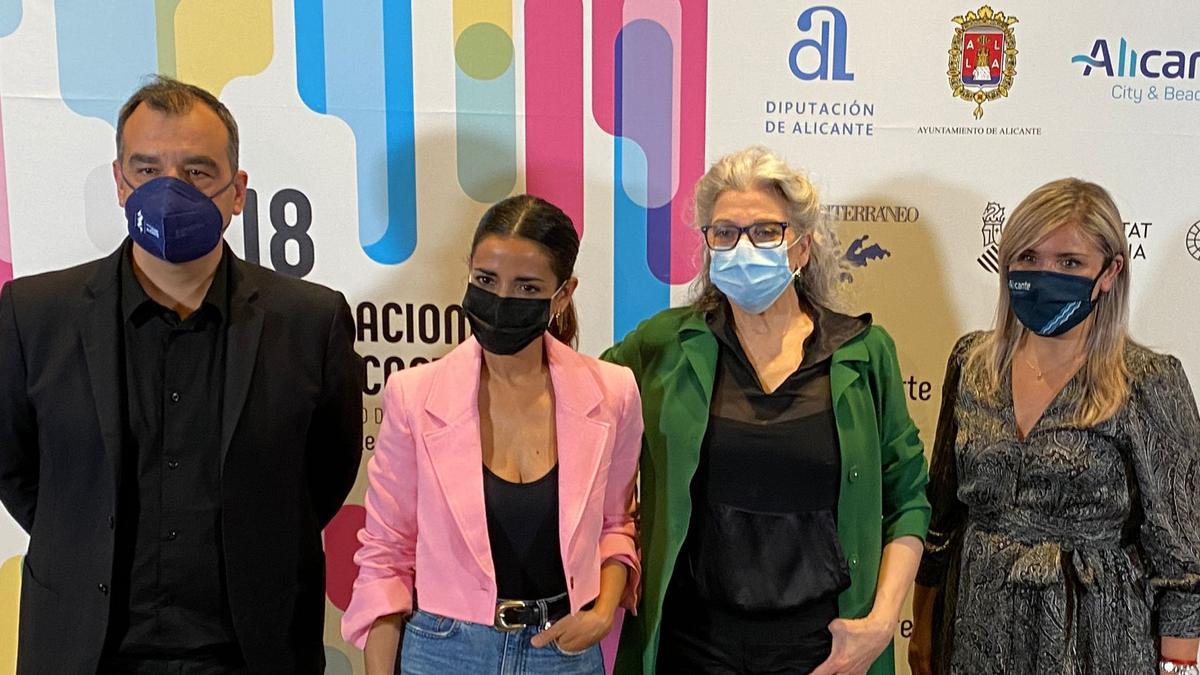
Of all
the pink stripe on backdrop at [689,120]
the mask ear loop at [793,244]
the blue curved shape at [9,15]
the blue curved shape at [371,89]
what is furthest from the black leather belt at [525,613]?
the blue curved shape at [9,15]

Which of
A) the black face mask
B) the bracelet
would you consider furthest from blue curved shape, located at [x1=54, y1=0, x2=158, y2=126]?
the bracelet

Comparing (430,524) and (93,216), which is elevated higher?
(93,216)

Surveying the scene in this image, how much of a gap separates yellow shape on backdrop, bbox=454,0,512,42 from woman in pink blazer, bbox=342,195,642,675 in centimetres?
89

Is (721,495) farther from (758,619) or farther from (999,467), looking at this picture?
(999,467)

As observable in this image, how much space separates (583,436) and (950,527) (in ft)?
3.22

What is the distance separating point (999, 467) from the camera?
6.82 ft

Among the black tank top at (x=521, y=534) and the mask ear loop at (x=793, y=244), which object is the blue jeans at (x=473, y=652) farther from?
the mask ear loop at (x=793, y=244)

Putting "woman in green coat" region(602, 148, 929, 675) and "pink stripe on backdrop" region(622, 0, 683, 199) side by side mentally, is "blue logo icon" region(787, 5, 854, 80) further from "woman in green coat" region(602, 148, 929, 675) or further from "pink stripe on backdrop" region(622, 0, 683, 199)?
"woman in green coat" region(602, 148, 929, 675)

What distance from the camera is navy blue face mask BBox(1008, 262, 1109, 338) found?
6.59 feet

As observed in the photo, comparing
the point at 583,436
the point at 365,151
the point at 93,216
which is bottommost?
the point at 583,436

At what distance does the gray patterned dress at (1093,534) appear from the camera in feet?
6.60

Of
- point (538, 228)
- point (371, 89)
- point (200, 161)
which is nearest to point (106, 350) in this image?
point (200, 161)

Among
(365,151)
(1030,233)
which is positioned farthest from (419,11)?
(1030,233)

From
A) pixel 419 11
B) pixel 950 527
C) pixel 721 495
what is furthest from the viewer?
pixel 419 11
